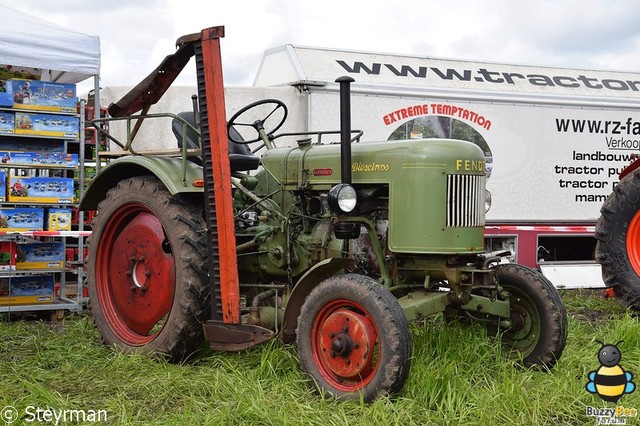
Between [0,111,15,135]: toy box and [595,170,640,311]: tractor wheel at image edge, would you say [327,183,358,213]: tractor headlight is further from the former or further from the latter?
[0,111,15,135]: toy box

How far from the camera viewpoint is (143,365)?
4.31 metres

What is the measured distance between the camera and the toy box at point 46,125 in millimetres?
6500

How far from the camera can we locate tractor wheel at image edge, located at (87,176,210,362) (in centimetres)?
434

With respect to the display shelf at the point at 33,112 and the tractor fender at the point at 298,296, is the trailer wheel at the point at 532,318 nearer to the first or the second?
the tractor fender at the point at 298,296

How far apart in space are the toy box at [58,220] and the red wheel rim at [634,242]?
4694 mm

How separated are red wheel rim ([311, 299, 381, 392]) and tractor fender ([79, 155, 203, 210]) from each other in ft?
4.04

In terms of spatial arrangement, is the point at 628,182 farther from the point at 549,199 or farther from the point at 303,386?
the point at 303,386

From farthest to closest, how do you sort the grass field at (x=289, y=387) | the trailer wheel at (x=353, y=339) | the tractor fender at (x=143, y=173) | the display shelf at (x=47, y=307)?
1. the display shelf at (x=47, y=307)
2. the tractor fender at (x=143, y=173)
3. the trailer wheel at (x=353, y=339)
4. the grass field at (x=289, y=387)

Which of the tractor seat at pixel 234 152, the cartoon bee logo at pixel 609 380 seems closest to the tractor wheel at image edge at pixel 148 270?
the tractor seat at pixel 234 152

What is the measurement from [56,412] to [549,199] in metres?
6.39

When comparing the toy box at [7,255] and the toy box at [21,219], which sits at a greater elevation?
the toy box at [21,219]

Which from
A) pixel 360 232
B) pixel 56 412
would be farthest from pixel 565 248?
Answer: pixel 56 412

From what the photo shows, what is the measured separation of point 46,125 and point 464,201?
163 inches

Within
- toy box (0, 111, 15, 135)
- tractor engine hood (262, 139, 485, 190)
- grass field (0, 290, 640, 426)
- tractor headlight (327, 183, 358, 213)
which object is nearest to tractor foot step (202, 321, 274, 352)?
grass field (0, 290, 640, 426)
